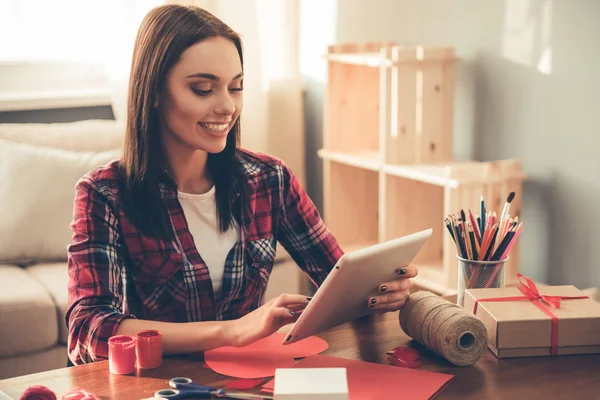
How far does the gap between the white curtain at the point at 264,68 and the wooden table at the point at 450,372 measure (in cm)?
200

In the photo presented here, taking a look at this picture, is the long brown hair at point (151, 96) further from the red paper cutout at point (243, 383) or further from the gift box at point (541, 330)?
the gift box at point (541, 330)

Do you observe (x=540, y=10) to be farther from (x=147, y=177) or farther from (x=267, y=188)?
(x=147, y=177)

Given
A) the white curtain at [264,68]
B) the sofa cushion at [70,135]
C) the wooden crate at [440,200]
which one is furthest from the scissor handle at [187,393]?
the white curtain at [264,68]

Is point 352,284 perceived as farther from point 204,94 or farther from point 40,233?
point 40,233

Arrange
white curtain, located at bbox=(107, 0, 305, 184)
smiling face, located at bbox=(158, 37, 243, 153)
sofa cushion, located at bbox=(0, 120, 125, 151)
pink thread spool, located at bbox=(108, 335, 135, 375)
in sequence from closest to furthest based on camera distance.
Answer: pink thread spool, located at bbox=(108, 335, 135, 375)
smiling face, located at bbox=(158, 37, 243, 153)
sofa cushion, located at bbox=(0, 120, 125, 151)
white curtain, located at bbox=(107, 0, 305, 184)

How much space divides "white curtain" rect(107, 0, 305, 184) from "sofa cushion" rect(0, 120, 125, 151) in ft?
0.41

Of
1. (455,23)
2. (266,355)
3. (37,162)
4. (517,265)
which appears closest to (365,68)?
(455,23)

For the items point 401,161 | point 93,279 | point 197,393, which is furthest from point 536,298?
point 401,161

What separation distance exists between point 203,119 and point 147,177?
151 mm

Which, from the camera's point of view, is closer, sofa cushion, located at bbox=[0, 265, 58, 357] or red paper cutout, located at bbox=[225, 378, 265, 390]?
red paper cutout, located at bbox=[225, 378, 265, 390]

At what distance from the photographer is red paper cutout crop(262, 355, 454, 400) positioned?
43.6 inches

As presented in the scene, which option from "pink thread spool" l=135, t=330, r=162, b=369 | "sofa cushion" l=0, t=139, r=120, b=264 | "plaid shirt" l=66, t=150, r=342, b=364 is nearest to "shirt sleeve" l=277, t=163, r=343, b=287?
"plaid shirt" l=66, t=150, r=342, b=364

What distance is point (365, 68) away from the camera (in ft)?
9.45

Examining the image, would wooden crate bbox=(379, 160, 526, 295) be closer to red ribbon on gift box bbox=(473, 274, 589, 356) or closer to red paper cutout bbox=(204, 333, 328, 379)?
red ribbon on gift box bbox=(473, 274, 589, 356)
